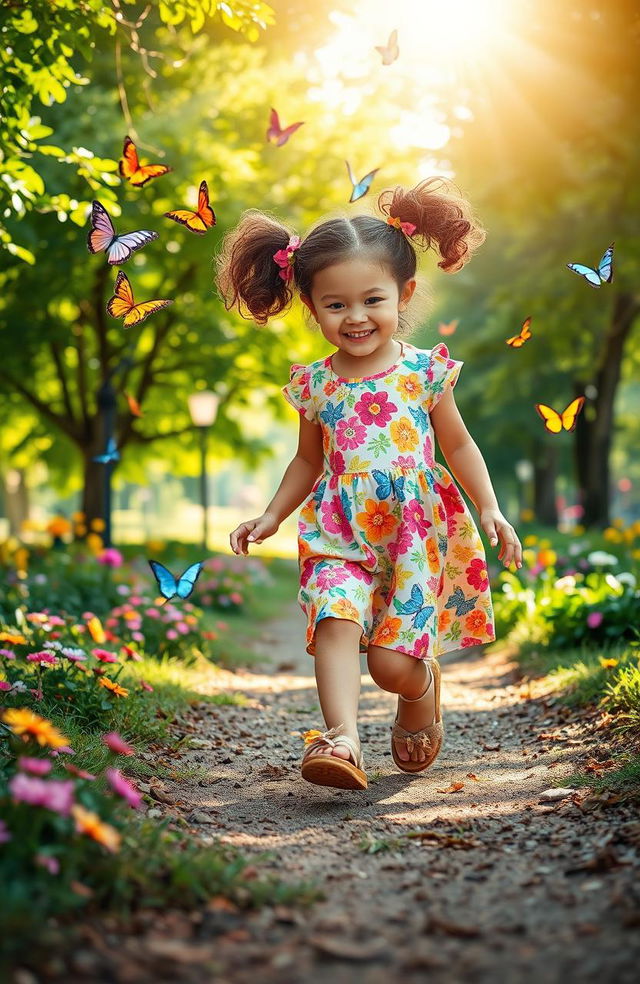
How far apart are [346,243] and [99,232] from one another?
89 cm

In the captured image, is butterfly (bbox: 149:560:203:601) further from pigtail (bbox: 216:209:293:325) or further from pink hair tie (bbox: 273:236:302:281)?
pink hair tie (bbox: 273:236:302:281)

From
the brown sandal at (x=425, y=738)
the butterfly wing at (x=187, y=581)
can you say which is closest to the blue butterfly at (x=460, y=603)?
the brown sandal at (x=425, y=738)

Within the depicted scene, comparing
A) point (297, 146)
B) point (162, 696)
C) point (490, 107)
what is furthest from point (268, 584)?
point (162, 696)

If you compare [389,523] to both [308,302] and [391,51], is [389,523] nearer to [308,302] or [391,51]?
[308,302]

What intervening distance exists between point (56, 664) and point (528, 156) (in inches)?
324

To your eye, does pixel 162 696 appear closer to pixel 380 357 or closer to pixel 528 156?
pixel 380 357

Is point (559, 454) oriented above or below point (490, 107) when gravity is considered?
below

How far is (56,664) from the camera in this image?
394 cm

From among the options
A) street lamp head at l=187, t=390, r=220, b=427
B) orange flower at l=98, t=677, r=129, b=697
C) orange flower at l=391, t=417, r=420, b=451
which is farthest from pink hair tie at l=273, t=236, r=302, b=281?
street lamp head at l=187, t=390, r=220, b=427

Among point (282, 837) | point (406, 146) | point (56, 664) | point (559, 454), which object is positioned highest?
point (406, 146)

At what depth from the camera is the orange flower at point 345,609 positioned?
3.21 meters

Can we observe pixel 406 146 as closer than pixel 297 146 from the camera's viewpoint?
No

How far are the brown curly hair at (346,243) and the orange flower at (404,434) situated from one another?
553mm

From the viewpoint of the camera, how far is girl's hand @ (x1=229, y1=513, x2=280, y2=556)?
3.53 m
